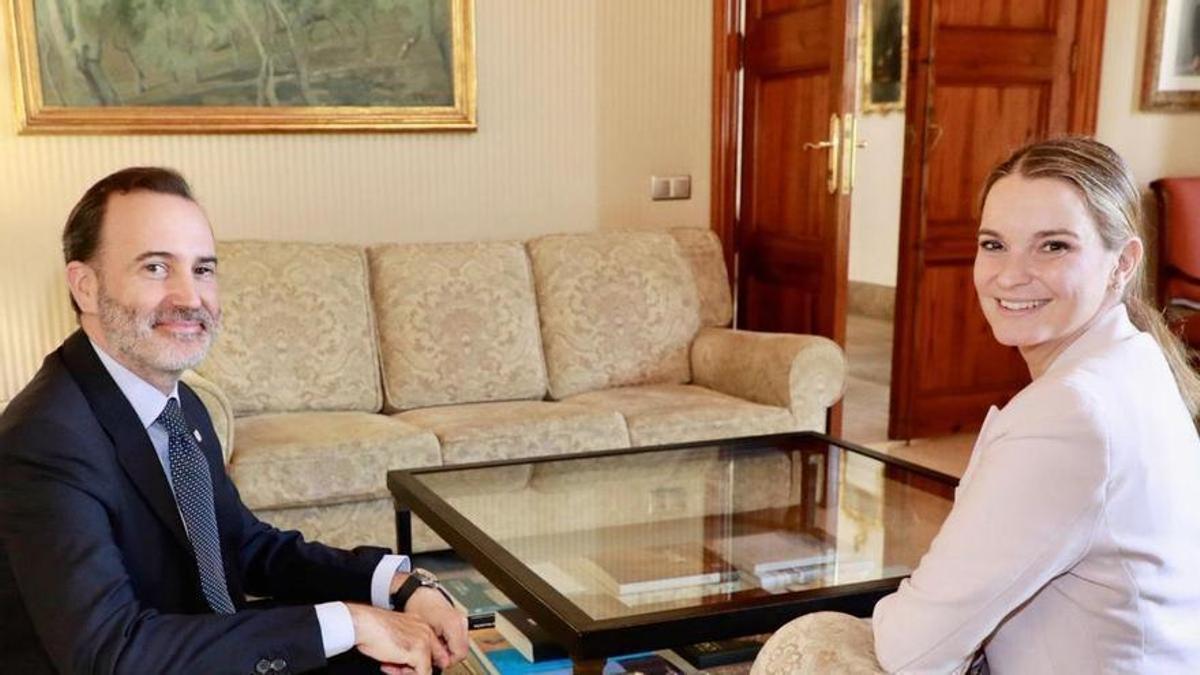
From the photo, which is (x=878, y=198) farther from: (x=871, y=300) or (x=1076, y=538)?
(x=1076, y=538)

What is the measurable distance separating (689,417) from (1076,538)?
2167 millimetres

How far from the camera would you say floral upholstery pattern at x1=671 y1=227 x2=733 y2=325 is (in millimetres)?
3938

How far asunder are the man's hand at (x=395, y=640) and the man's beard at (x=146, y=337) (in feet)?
1.31

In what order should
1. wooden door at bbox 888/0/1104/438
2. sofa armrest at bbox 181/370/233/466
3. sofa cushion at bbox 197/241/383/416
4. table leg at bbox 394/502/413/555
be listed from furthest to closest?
wooden door at bbox 888/0/1104/438, sofa cushion at bbox 197/241/383/416, sofa armrest at bbox 181/370/233/466, table leg at bbox 394/502/413/555

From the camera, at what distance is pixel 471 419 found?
3.24 meters

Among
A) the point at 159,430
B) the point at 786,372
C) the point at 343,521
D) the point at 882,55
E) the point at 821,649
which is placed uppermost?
the point at 882,55

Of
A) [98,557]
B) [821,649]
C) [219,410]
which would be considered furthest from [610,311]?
[98,557]

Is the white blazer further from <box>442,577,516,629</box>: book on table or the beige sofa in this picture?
the beige sofa

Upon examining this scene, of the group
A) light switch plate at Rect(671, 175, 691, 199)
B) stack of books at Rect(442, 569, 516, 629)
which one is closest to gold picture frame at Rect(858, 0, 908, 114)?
light switch plate at Rect(671, 175, 691, 199)

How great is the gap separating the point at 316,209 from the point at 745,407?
67.9 inches

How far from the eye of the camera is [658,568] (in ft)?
7.03

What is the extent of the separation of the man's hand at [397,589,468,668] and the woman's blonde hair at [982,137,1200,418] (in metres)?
0.95

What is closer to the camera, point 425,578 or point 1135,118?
point 425,578

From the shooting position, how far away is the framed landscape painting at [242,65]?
3.61 metres
